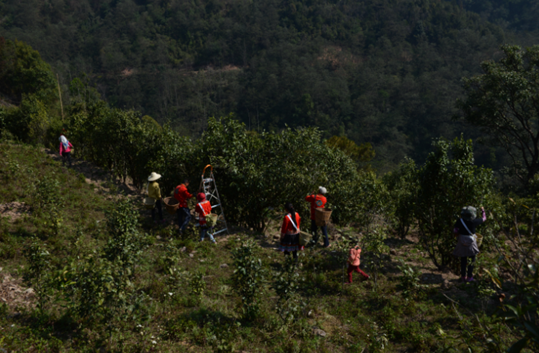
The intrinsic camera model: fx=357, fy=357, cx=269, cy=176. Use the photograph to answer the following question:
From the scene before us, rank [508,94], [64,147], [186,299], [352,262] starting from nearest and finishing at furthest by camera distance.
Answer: [186,299] → [352,262] → [64,147] → [508,94]

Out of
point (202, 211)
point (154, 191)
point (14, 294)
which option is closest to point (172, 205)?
point (154, 191)

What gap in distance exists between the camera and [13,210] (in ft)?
27.1

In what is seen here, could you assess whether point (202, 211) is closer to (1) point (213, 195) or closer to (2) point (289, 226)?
(1) point (213, 195)

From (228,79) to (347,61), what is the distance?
103 feet

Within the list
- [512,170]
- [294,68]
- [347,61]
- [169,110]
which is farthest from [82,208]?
[347,61]

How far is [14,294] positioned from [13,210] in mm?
3425

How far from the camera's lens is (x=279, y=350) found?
5008 mm

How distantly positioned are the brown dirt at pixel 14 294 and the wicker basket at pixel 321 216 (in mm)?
5562

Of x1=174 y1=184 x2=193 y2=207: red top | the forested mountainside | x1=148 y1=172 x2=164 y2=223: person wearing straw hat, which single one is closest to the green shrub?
x1=174 y1=184 x2=193 y2=207: red top

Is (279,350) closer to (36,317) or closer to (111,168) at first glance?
(36,317)

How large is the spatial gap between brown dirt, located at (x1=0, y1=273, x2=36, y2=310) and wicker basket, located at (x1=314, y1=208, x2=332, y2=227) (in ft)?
18.2

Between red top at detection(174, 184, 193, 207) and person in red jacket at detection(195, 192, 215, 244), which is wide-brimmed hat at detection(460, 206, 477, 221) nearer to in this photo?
person in red jacket at detection(195, 192, 215, 244)

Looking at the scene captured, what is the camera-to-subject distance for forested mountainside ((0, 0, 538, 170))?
69.8m

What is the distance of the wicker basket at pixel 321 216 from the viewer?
8.14m
